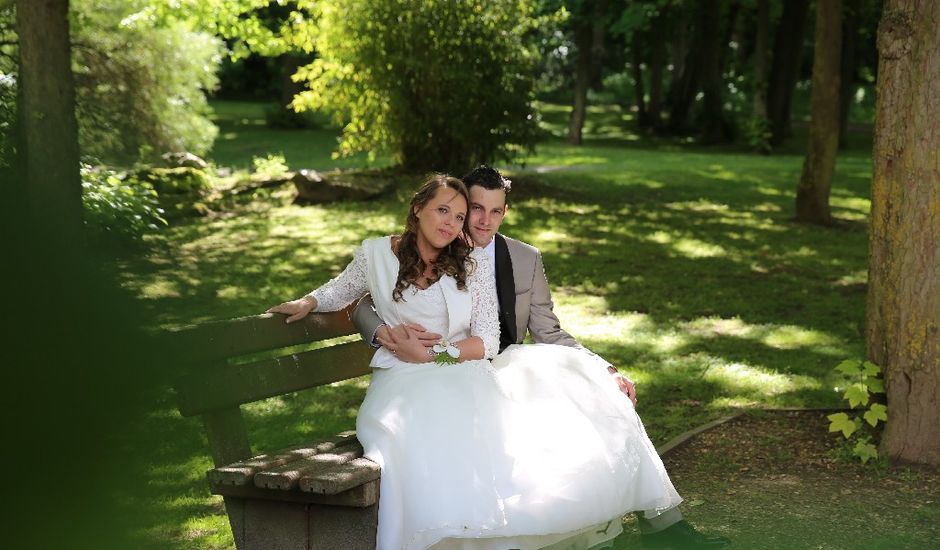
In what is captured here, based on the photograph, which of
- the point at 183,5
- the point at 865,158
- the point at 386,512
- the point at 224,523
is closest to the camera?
the point at 386,512

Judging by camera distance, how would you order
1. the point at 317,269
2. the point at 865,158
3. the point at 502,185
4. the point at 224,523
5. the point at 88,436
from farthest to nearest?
the point at 865,158
the point at 317,269
the point at 224,523
the point at 502,185
the point at 88,436

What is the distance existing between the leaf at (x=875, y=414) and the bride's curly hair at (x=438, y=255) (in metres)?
2.55

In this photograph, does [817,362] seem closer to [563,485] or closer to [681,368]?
[681,368]

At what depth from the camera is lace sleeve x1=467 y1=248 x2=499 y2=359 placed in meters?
4.82

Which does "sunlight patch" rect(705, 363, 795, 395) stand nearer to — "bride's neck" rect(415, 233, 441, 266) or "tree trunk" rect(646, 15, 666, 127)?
"bride's neck" rect(415, 233, 441, 266)

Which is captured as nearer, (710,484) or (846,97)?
(710,484)

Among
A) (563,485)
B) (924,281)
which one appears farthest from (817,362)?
(563,485)

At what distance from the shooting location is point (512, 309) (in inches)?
201

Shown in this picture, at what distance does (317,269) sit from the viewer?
12938 millimetres

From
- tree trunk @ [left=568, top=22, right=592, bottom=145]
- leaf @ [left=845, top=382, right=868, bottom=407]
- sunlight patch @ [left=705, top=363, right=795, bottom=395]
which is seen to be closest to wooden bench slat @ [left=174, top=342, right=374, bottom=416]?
leaf @ [left=845, top=382, right=868, bottom=407]

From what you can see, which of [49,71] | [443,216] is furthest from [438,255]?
[49,71]

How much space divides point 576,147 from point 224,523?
87.2ft

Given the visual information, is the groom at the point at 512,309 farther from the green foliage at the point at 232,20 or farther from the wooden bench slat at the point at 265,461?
the green foliage at the point at 232,20

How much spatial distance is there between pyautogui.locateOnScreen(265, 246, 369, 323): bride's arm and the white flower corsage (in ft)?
1.48
